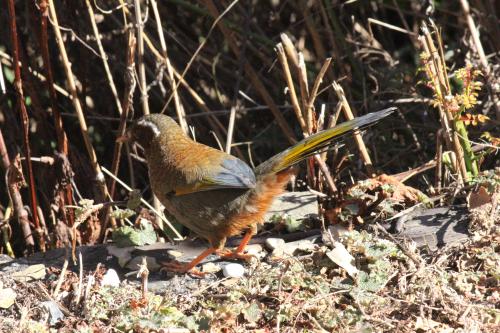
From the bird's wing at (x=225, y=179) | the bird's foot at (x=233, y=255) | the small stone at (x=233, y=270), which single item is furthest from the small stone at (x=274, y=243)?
the bird's wing at (x=225, y=179)

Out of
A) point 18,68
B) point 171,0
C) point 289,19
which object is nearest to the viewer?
point 18,68

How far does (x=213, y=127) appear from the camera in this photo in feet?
19.8

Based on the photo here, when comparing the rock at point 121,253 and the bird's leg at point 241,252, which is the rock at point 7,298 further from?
the bird's leg at point 241,252

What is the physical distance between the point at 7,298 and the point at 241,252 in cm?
131

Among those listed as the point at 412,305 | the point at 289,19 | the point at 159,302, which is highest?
the point at 289,19

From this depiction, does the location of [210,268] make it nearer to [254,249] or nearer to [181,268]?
[181,268]

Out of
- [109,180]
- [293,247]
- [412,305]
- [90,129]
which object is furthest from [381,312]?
[90,129]

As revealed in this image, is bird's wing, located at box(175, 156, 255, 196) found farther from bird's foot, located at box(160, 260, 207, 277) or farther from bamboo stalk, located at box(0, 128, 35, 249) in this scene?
bamboo stalk, located at box(0, 128, 35, 249)

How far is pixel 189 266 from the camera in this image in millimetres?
4691

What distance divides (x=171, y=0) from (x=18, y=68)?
61.7 inches

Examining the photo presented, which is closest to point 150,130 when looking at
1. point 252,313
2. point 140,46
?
point 140,46

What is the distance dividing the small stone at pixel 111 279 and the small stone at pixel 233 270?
1.90 feet

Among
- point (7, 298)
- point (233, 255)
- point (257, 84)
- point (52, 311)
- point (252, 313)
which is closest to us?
point (252, 313)

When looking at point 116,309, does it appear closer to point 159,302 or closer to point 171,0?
point 159,302
